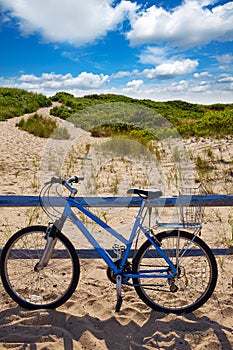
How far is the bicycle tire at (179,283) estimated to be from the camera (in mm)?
3236

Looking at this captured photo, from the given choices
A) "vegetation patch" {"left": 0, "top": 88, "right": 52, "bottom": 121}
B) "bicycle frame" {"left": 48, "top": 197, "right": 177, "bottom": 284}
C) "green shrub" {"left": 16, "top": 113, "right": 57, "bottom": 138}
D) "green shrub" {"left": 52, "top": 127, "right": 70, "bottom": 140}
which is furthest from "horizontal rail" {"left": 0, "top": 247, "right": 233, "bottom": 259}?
"vegetation patch" {"left": 0, "top": 88, "right": 52, "bottom": 121}

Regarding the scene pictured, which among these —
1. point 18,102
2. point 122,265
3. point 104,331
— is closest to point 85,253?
point 122,265

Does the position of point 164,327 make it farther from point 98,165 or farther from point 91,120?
point 98,165

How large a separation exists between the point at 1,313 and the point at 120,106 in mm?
2483

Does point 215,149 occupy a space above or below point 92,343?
above

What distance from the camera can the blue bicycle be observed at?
3.22 metres

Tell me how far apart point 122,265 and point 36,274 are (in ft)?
3.47

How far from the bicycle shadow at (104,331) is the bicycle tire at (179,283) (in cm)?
12

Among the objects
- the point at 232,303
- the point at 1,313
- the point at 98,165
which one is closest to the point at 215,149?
the point at 98,165

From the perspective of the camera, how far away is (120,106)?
431 centimetres

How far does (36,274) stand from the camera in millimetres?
3832

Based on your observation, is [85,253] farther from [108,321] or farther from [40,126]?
[40,126]

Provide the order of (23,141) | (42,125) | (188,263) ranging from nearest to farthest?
(188,263)
(23,141)
(42,125)

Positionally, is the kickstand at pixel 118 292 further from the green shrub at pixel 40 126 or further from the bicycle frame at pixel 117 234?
the green shrub at pixel 40 126
